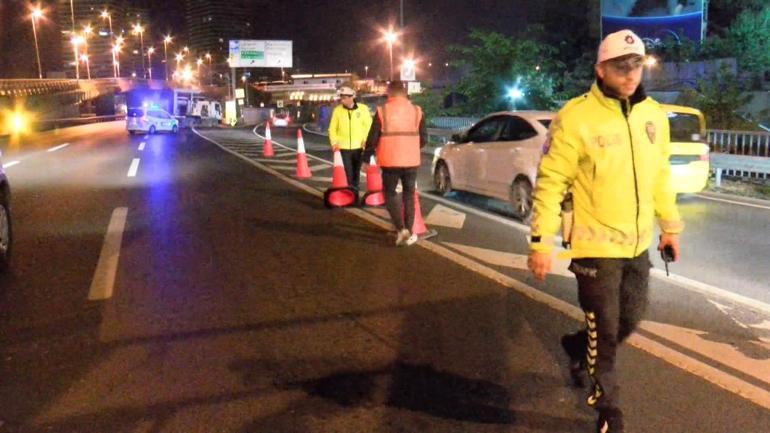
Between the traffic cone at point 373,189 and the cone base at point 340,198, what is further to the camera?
the cone base at point 340,198

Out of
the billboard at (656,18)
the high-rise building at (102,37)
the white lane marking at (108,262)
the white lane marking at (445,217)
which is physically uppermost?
the high-rise building at (102,37)

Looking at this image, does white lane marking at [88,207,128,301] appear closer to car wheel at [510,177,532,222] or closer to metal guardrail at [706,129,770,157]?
car wheel at [510,177,532,222]

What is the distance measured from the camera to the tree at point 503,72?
89.3ft

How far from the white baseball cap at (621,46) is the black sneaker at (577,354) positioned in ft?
4.80

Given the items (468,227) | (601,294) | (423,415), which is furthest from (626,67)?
(468,227)

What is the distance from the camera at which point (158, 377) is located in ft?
14.7

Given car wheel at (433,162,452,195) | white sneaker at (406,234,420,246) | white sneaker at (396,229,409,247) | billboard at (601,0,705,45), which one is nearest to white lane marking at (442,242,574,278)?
white sneaker at (406,234,420,246)

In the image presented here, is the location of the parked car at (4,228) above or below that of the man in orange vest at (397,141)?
below

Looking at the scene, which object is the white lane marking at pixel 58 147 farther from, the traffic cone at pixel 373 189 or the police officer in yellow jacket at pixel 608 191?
the police officer in yellow jacket at pixel 608 191

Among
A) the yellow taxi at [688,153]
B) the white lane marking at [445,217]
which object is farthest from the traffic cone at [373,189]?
the yellow taxi at [688,153]

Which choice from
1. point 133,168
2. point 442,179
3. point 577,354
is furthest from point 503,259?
point 133,168

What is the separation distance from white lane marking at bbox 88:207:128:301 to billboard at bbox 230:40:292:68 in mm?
59798

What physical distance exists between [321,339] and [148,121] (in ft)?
108

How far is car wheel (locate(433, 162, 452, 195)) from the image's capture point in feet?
40.3
